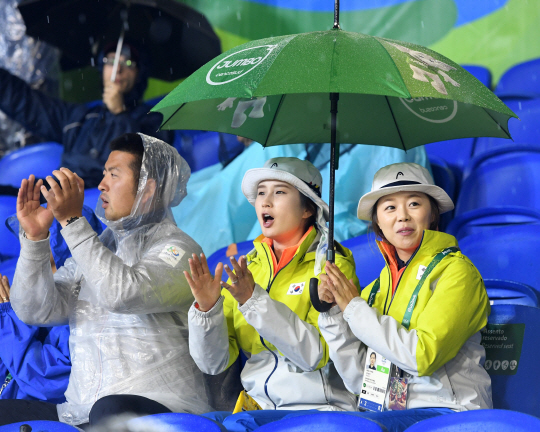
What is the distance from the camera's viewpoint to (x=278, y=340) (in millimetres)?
2125

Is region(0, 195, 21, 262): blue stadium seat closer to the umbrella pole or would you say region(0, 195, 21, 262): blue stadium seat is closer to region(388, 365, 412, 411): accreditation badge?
the umbrella pole

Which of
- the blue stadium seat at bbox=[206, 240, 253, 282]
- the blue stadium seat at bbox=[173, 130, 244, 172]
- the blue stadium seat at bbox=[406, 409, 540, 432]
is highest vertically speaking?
the blue stadium seat at bbox=[173, 130, 244, 172]

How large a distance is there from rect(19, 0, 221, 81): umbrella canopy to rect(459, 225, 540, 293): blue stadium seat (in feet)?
10.2

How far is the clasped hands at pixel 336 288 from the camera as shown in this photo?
2082mm

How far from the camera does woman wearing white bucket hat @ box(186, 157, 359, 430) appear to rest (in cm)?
213

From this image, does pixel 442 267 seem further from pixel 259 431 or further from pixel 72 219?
pixel 72 219

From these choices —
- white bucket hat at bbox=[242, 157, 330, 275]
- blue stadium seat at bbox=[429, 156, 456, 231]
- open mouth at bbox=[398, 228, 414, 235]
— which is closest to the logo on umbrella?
white bucket hat at bbox=[242, 157, 330, 275]

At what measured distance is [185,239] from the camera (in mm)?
2471

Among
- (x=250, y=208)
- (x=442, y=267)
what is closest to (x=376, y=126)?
(x=442, y=267)

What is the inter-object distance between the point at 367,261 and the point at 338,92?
47.1 inches

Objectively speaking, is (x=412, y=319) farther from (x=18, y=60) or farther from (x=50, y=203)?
(x=18, y=60)

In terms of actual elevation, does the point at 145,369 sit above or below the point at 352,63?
below

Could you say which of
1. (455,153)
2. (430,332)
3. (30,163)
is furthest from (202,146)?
(430,332)

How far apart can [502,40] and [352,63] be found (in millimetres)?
3701
